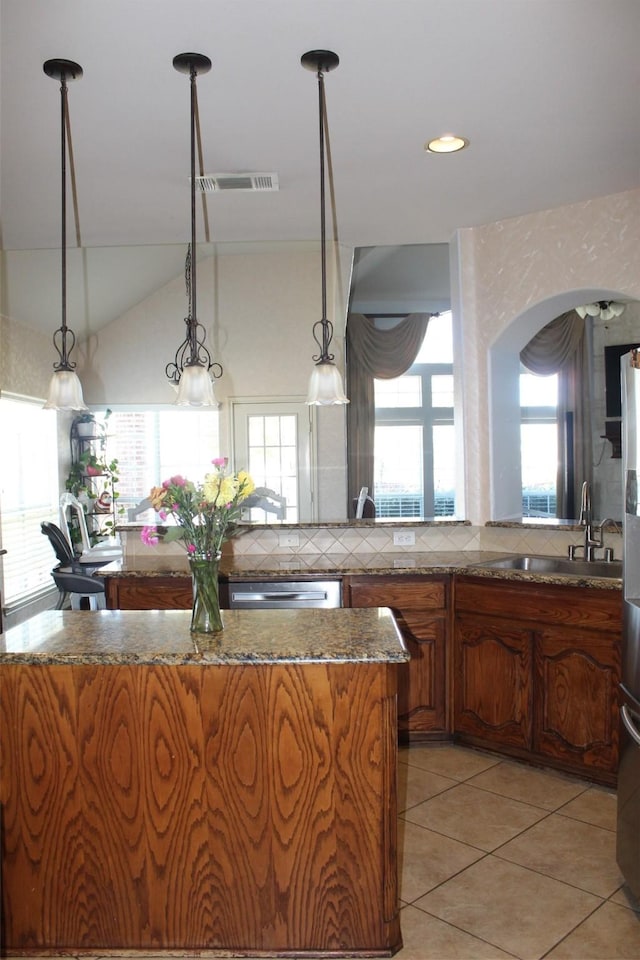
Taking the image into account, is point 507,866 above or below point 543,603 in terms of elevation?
below

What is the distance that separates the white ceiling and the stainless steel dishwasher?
192 centimetres

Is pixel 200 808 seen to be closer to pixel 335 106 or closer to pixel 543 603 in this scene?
pixel 543 603

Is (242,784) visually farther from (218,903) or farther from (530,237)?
(530,237)

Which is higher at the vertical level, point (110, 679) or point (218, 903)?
point (110, 679)

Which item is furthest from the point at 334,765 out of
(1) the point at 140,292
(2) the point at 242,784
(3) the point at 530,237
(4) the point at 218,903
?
(1) the point at 140,292

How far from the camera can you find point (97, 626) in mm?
2318

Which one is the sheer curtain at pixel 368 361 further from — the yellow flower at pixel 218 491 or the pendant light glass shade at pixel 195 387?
the yellow flower at pixel 218 491

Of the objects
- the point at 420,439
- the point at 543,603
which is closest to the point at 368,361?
the point at 420,439

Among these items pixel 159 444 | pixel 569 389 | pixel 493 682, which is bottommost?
pixel 493 682

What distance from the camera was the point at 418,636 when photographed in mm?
3570

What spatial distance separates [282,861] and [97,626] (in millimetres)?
907

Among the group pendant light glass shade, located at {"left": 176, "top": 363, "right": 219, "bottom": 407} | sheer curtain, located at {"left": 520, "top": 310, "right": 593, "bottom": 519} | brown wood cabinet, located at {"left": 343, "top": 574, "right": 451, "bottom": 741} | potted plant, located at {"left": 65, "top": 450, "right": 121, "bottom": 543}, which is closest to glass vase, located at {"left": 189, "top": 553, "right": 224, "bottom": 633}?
pendant light glass shade, located at {"left": 176, "top": 363, "right": 219, "bottom": 407}

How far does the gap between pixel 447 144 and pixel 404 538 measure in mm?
2050

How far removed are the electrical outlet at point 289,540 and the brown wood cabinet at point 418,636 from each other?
0.67 meters
